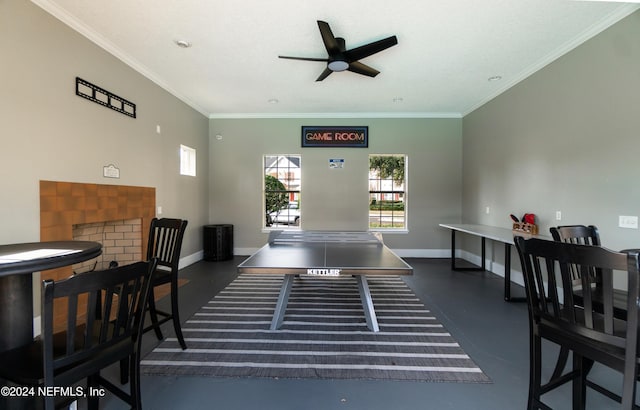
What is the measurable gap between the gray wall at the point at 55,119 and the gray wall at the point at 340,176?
187cm

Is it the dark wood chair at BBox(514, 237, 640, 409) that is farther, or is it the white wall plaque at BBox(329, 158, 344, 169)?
the white wall plaque at BBox(329, 158, 344, 169)

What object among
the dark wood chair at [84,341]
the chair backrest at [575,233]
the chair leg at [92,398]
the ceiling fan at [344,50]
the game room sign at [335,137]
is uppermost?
the ceiling fan at [344,50]

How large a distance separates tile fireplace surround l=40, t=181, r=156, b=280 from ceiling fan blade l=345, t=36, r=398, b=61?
10.7ft

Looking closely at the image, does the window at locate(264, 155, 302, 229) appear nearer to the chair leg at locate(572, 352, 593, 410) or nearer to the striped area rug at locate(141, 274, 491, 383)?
the striped area rug at locate(141, 274, 491, 383)

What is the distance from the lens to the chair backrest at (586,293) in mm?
1054

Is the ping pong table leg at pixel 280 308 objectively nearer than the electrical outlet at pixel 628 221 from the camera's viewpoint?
No

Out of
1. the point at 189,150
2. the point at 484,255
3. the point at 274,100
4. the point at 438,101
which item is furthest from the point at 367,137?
the point at 189,150

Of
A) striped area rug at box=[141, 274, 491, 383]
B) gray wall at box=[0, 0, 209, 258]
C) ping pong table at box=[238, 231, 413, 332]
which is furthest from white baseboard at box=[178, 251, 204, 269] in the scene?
ping pong table at box=[238, 231, 413, 332]

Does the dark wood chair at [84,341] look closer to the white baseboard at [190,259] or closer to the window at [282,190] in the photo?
the white baseboard at [190,259]

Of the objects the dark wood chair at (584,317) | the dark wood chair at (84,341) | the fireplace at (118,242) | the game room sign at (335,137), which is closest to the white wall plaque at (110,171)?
the fireplace at (118,242)

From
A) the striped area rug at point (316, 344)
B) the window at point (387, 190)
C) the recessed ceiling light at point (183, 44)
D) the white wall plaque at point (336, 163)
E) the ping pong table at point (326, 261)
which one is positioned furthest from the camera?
the window at point (387, 190)

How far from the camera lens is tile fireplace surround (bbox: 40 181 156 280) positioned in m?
2.57

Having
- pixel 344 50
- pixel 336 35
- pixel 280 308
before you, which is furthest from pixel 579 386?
pixel 336 35

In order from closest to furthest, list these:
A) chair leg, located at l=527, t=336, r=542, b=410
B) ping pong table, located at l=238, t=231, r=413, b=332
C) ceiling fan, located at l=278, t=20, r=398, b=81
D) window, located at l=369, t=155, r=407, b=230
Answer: chair leg, located at l=527, t=336, r=542, b=410 < ping pong table, located at l=238, t=231, r=413, b=332 < ceiling fan, located at l=278, t=20, r=398, b=81 < window, located at l=369, t=155, r=407, b=230
